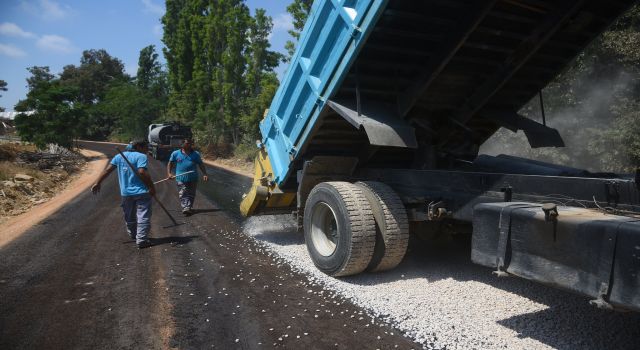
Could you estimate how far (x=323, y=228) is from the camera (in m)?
4.82

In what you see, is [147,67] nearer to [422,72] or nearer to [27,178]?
[27,178]

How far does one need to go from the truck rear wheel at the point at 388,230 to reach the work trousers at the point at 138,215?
317 cm

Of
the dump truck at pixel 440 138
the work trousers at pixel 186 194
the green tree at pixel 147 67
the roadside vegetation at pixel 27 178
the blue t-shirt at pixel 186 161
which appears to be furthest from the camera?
the green tree at pixel 147 67

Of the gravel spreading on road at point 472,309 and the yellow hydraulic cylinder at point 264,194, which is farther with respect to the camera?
the yellow hydraulic cylinder at point 264,194

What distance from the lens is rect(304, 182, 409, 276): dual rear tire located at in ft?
13.2

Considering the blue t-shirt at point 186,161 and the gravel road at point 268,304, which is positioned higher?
the blue t-shirt at point 186,161

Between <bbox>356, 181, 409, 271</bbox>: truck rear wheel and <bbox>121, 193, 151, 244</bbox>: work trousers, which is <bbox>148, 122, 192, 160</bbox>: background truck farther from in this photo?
<bbox>356, 181, 409, 271</bbox>: truck rear wheel

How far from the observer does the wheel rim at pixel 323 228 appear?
15.5 feet

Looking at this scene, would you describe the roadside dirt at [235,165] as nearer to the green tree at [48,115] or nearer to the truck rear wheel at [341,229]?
the green tree at [48,115]

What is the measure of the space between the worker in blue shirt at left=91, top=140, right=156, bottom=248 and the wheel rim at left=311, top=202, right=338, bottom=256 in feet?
7.97

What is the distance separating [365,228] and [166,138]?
72.4ft

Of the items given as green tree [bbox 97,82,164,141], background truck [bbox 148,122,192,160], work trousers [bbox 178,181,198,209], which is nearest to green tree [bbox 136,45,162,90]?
green tree [bbox 97,82,164,141]

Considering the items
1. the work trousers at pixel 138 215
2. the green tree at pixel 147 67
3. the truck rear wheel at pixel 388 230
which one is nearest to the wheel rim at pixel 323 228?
the truck rear wheel at pixel 388 230

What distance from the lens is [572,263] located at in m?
2.38
